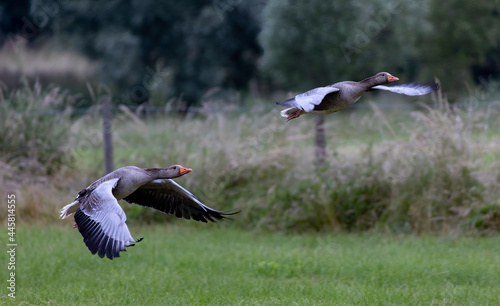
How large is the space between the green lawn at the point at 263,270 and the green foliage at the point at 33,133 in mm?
2090

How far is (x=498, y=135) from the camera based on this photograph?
396 inches

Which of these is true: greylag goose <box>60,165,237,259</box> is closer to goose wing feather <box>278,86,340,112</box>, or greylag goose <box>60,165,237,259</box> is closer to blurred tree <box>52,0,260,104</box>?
goose wing feather <box>278,86,340,112</box>

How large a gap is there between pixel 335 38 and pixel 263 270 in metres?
13.8

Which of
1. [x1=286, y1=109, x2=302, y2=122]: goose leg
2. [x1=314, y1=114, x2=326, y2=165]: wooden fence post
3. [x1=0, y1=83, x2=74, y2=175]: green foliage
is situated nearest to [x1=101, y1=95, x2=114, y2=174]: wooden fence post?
[x1=0, y1=83, x2=74, y2=175]: green foliage

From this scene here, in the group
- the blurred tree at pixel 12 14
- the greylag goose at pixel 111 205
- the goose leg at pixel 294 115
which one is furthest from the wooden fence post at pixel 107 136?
the blurred tree at pixel 12 14

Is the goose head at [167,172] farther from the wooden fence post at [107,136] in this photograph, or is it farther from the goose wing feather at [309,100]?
the wooden fence post at [107,136]

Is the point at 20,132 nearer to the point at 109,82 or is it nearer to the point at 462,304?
the point at 462,304

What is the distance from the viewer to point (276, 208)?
9.90 metres

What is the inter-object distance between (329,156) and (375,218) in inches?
50.5

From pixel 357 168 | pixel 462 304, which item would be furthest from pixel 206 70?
pixel 462 304

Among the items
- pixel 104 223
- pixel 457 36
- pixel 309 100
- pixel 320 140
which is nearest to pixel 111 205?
pixel 104 223

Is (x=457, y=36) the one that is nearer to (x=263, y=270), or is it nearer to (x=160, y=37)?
(x=160, y=37)

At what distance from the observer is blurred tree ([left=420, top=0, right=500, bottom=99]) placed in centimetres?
2506

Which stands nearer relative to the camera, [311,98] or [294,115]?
[311,98]
